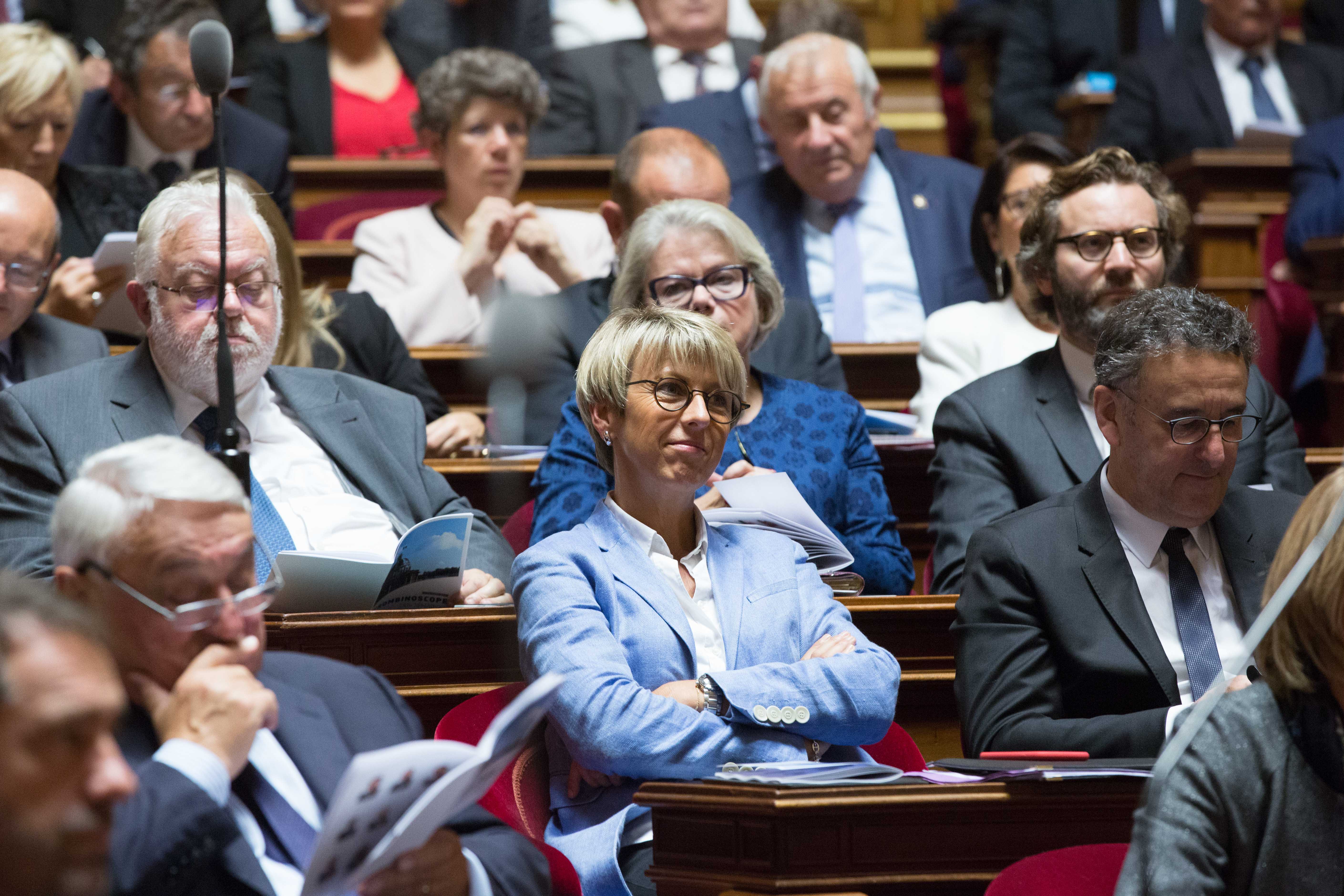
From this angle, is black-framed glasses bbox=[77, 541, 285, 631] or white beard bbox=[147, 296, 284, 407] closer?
black-framed glasses bbox=[77, 541, 285, 631]

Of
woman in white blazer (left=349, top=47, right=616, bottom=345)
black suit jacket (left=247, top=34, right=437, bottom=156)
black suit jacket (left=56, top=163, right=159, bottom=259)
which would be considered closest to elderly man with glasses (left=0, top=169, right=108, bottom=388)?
black suit jacket (left=56, top=163, right=159, bottom=259)

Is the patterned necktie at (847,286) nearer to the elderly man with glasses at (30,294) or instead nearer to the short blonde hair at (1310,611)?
the elderly man with glasses at (30,294)

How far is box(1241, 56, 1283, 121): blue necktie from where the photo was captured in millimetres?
5277

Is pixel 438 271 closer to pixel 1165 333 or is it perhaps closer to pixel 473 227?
pixel 473 227

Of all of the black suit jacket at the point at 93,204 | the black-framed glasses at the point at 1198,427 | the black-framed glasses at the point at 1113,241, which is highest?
the black suit jacket at the point at 93,204

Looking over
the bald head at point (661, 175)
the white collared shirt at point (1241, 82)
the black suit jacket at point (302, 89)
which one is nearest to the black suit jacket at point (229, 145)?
the black suit jacket at point (302, 89)

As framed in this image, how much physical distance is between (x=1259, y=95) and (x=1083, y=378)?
9.66ft

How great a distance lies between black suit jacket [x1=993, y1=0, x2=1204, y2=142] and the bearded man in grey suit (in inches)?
146

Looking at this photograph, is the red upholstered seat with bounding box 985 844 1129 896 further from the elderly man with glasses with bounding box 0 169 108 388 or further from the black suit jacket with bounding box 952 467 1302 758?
the elderly man with glasses with bounding box 0 169 108 388

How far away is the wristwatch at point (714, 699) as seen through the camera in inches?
80.3

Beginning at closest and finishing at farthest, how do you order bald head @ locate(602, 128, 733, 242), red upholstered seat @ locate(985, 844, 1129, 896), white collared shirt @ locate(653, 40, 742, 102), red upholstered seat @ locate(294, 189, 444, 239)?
red upholstered seat @ locate(985, 844, 1129, 896)
bald head @ locate(602, 128, 733, 242)
red upholstered seat @ locate(294, 189, 444, 239)
white collared shirt @ locate(653, 40, 742, 102)

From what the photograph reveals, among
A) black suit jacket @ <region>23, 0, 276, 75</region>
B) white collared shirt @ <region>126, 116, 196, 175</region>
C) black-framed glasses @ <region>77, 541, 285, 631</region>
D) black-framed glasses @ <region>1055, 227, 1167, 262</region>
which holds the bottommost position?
black-framed glasses @ <region>77, 541, 285, 631</region>

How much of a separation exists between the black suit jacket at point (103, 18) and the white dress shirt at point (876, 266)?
215 centimetres

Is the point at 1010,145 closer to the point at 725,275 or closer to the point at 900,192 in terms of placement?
the point at 900,192
